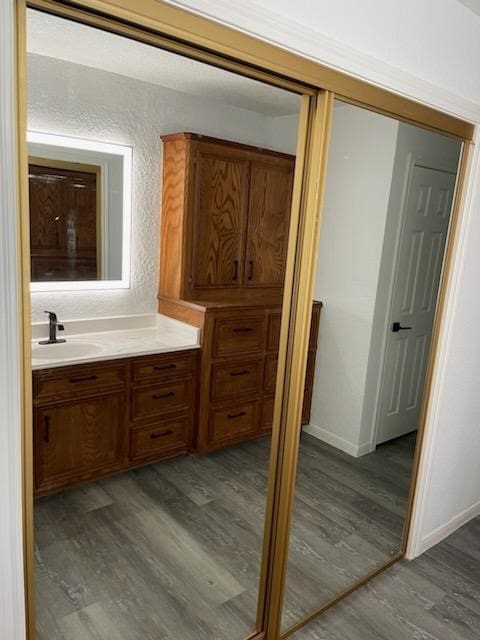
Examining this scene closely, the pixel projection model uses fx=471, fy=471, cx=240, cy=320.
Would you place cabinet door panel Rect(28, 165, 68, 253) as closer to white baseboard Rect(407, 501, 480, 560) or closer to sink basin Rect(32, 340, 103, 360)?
sink basin Rect(32, 340, 103, 360)

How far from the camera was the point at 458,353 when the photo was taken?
210cm

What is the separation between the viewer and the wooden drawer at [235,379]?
2744mm

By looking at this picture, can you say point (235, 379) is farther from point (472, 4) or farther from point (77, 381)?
point (472, 4)

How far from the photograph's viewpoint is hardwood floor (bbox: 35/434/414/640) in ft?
5.79

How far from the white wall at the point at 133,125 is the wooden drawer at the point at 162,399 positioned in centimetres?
49

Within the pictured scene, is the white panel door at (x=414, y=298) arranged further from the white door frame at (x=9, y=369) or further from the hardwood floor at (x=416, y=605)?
the white door frame at (x=9, y=369)

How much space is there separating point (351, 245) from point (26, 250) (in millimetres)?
1331

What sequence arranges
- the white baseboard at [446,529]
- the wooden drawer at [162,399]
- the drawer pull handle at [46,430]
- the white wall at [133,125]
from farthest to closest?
1. the wooden drawer at [162,399]
2. the white baseboard at [446,529]
3. the drawer pull handle at [46,430]
4. the white wall at [133,125]

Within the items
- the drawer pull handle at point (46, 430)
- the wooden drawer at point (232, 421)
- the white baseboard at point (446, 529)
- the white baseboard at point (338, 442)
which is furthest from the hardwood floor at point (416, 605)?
the drawer pull handle at point (46, 430)

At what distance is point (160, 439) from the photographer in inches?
105

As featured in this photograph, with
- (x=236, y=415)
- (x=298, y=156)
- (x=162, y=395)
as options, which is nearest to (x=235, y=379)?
(x=236, y=415)

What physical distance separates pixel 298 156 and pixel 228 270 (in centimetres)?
136

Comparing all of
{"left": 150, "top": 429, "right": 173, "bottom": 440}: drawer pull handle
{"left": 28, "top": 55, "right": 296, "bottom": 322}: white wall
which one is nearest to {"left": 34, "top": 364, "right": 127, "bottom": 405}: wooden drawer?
{"left": 28, "top": 55, "right": 296, "bottom": 322}: white wall

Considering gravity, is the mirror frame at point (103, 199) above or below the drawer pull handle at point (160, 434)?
above
